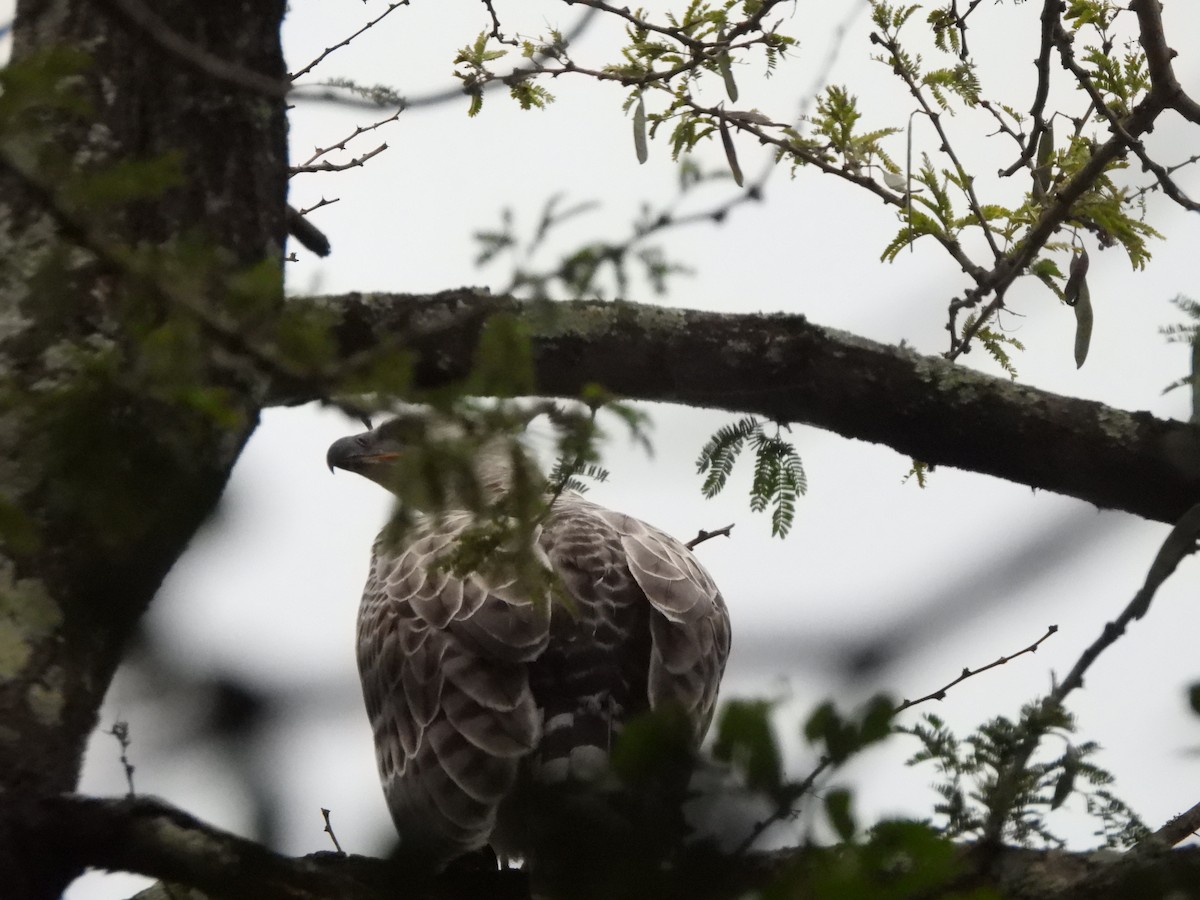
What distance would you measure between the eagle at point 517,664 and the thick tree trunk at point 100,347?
114cm

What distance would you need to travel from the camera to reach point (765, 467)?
367 centimetres

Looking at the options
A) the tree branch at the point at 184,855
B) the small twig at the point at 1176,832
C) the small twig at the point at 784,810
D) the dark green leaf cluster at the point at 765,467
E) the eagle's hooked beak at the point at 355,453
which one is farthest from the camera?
the eagle's hooked beak at the point at 355,453

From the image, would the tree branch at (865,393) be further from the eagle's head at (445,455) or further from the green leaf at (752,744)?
the green leaf at (752,744)

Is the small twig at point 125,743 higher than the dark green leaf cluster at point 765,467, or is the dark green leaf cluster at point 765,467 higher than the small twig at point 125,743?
the dark green leaf cluster at point 765,467

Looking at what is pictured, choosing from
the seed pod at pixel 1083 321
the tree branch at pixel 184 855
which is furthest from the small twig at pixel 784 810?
the seed pod at pixel 1083 321

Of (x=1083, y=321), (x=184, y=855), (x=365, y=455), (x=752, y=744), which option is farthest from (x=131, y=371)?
(x=365, y=455)

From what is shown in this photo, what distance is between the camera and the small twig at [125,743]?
1.99 m

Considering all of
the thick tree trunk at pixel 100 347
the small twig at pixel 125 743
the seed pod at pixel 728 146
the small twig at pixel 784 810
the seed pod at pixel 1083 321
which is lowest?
the small twig at pixel 784 810

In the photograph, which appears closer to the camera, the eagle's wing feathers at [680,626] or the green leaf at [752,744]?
the green leaf at [752,744]

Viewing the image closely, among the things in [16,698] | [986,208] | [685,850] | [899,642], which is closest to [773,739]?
[685,850]

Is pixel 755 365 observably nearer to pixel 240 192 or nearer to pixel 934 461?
pixel 934 461

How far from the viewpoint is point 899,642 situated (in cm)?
159

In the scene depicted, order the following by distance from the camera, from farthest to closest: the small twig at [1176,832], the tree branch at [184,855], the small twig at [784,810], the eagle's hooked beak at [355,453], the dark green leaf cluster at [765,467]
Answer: the eagle's hooked beak at [355,453] < the dark green leaf cluster at [765,467] < the small twig at [1176,832] < the tree branch at [184,855] < the small twig at [784,810]

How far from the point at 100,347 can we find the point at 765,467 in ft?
5.95
